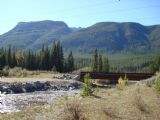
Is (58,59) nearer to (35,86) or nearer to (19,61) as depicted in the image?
(19,61)

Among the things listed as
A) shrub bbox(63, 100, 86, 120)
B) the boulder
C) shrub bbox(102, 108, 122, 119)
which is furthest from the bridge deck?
shrub bbox(63, 100, 86, 120)

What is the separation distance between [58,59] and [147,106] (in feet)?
368

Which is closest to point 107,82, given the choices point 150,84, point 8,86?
point 8,86

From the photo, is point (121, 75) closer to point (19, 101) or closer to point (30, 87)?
point (30, 87)

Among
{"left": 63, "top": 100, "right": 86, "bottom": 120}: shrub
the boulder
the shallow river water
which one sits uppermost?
A: {"left": 63, "top": 100, "right": 86, "bottom": 120}: shrub

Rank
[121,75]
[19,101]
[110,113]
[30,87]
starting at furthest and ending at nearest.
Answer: [121,75] → [30,87] → [19,101] → [110,113]

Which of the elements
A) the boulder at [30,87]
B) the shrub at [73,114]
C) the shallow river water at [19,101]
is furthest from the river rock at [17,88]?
the shrub at [73,114]

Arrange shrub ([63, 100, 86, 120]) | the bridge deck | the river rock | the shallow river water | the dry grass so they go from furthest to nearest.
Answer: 1. the bridge deck
2. the river rock
3. the shallow river water
4. the dry grass
5. shrub ([63, 100, 86, 120])

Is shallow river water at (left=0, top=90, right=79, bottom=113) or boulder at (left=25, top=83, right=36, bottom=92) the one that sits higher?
shallow river water at (left=0, top=90, right=79, bottom=113)

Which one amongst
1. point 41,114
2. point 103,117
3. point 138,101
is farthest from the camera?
point 138,101

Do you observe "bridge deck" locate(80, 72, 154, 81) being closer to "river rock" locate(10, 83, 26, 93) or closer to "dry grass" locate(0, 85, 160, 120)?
"river rock" locate(10, 83, 26, 93)

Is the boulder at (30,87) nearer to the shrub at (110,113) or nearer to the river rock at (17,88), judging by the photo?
the river rock at (17,88)

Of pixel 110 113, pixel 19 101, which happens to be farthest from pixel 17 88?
pixel 110 113

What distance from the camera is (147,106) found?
2341 cm
